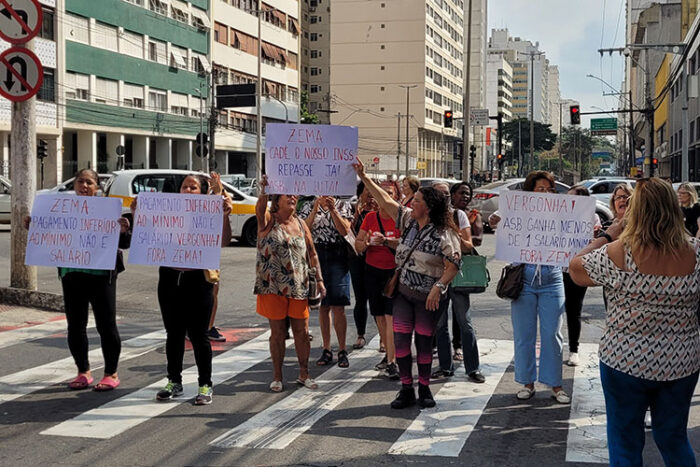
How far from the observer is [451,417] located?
650cm

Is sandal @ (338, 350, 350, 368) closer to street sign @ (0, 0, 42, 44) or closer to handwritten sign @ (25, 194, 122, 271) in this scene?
handwritten sign @ (25, 194, 122, 271)

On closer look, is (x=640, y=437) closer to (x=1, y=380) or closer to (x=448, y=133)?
(x=1, y=380)

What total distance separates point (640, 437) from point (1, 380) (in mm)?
5710

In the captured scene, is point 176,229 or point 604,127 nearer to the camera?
point 176,229

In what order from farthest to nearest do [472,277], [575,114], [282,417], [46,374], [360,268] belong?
1. [575,114]
2. [360,268]
3. [46,374]
4. [472,277]
5. [282,417]

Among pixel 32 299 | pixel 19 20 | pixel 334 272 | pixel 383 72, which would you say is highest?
pixel 383 72

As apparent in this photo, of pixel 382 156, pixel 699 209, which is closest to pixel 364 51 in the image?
pixel 382 156

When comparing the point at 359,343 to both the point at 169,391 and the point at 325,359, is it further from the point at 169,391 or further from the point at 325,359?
the point at 169,391

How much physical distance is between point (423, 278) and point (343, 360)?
197cm

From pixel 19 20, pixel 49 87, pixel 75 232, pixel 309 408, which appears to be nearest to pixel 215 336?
pixel 75 232

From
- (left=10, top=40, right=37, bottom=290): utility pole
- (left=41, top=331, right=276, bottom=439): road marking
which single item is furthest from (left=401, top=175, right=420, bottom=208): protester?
(left=10, top=40, right=37, bottom=290): utility pole

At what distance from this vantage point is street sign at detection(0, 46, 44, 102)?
10.2 m

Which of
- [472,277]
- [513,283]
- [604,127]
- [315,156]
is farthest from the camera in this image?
[604,127]

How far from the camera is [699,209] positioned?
30.8 feet
